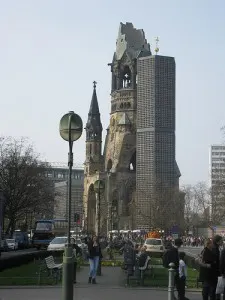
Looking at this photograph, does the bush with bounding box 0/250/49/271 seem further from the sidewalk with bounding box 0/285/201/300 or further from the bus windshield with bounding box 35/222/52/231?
the bus windshield with bounding box 35/222/52/231

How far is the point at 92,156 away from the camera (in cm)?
14488

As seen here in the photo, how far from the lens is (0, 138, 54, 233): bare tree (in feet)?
233

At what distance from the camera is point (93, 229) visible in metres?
140

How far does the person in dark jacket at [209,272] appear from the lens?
15023mm

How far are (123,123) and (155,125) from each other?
1062cm

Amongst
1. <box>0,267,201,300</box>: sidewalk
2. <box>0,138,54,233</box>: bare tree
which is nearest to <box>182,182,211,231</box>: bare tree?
<box>0,138,54,233</box>: bare tree

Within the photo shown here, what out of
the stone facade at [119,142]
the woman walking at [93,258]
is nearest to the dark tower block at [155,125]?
the stone facade at [119,142]

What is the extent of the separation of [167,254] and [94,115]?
128m

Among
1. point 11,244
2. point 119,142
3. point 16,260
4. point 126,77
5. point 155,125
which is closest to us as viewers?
point 16,260

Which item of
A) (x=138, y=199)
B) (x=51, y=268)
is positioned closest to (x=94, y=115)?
(x=138, y=199)

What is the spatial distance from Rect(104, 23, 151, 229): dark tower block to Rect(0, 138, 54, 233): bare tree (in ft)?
159

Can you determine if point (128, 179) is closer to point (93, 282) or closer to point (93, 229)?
point (93, 229)

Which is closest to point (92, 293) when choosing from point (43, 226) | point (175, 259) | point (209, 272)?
point (175, 259)

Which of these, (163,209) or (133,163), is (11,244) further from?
(133,163)
